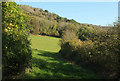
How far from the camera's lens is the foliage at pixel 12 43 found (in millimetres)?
5207

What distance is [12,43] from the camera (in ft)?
18.0

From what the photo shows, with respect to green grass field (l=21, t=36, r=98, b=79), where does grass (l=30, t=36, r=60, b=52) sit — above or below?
below

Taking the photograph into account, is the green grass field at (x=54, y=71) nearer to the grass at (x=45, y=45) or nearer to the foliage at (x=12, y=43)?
the foliage at (x=12, y=43)

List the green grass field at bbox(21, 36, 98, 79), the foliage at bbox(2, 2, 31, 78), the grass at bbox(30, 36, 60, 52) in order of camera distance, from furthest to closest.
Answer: the grass at bbox(30, 36, 60, 52), the green grass field at bbox(21, 36, 98, 79), the foliage at bbox(2, 2, 31, 78)

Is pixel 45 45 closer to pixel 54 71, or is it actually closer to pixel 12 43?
pixel 54 71

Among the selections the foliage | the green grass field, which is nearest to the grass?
the green grass field

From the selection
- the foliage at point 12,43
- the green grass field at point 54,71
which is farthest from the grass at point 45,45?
the foliage at point 12,43

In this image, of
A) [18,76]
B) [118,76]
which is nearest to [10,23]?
[18,76]

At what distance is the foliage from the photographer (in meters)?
5.21

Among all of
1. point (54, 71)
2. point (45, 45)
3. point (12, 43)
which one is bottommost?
point (45, 45)

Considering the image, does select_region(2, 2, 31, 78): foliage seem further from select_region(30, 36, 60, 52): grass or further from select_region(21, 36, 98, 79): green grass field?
select_region(30, 36, 60, 52): grass

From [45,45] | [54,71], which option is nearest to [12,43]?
[54,71]

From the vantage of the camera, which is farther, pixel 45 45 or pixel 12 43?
pixel 45 45

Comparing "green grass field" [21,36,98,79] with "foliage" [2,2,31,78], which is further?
"green grass field" [21,36,98,79]
